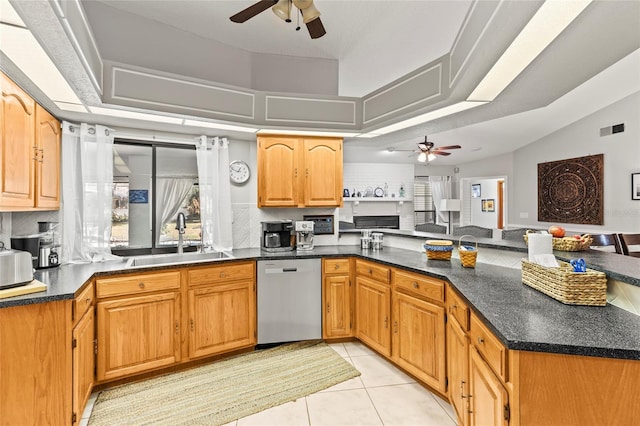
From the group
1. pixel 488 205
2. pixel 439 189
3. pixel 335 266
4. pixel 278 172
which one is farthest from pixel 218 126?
pixel 488 205

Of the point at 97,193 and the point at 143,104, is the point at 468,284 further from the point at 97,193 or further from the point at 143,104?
the point at 97,193

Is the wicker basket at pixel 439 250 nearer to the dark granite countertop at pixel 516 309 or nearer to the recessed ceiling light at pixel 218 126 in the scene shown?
the dark granite countertop at pixel 516 309

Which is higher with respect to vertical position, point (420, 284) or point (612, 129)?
point (612, 129)

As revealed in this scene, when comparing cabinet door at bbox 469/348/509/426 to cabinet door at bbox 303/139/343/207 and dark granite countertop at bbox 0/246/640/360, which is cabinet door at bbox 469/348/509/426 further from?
cabinet door at bbox 303/139/343/207

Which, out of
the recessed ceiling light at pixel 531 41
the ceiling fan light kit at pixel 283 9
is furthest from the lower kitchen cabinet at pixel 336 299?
the ceiling fan light kit at pixel 283 9

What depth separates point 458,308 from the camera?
5.92 feet

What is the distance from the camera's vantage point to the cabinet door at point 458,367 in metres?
1.65

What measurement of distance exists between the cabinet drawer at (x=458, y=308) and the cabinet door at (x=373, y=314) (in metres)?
0.65

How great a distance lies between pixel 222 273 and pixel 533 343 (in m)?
2.30

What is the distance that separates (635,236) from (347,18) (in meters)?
3.52

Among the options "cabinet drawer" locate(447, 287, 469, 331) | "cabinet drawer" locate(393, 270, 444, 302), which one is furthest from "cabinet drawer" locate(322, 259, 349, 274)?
"cabinet drawer" locate(447, 287, 469, 331)

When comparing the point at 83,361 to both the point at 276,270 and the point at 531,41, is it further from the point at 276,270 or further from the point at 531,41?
the point at 531,41

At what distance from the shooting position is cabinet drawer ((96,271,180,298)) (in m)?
2.25

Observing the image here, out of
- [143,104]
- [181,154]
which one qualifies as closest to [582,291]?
[143,104]
